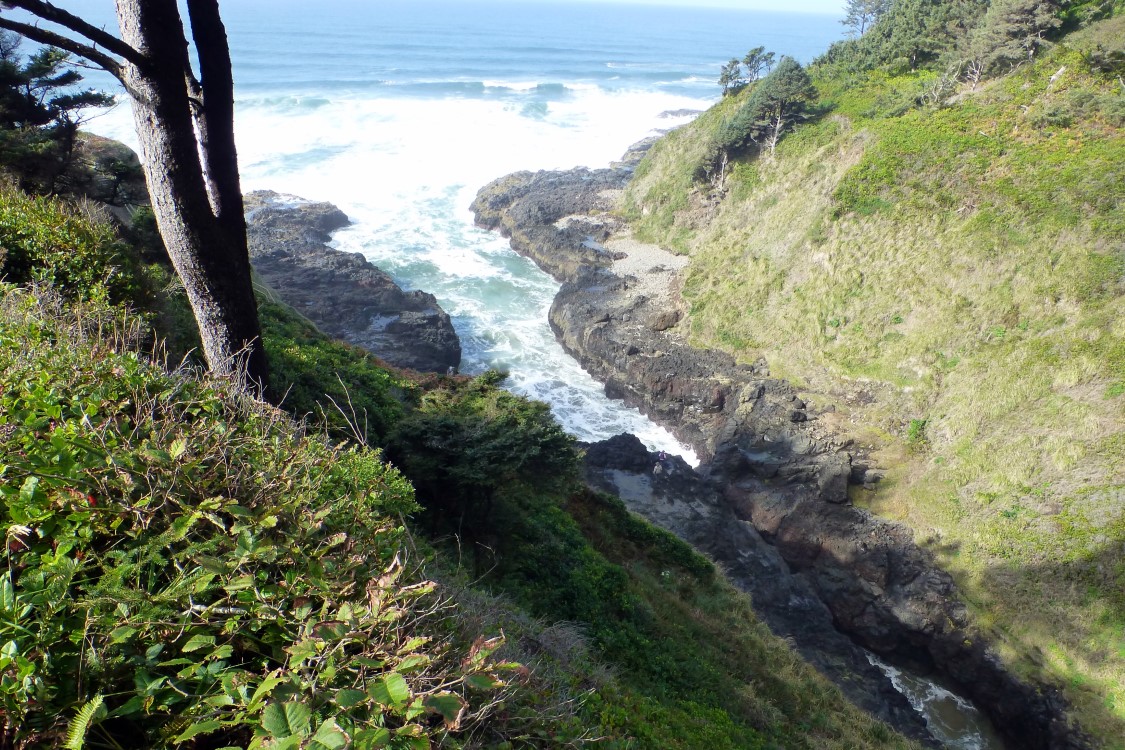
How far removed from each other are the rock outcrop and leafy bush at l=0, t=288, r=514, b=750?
21.1 metres

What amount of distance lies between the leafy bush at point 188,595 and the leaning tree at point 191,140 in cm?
120

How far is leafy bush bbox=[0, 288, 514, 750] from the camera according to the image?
5.55 feet

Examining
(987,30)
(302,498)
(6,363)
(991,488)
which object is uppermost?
(987,30)

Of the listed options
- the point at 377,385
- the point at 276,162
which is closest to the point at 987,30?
the point at 377,385

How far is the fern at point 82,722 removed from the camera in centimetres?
147

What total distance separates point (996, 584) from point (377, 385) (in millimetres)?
15372

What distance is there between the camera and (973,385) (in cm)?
1792

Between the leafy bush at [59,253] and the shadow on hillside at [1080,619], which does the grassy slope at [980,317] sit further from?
the leafy bush at [59,253]

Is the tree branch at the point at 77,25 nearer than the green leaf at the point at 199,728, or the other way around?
the green leaf at the point at 199,728

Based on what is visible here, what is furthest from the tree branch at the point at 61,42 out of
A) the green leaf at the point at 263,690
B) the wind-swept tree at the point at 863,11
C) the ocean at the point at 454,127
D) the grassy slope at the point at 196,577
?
the wind-swept tree at the point at 863,11

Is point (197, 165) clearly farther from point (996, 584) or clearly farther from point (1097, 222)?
point (1097, 222)

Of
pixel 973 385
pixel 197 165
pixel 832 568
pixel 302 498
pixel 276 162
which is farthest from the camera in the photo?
pixel 276 162

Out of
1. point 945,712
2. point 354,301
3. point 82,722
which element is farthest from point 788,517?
point 354,301

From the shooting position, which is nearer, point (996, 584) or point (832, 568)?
point (996, 584)
